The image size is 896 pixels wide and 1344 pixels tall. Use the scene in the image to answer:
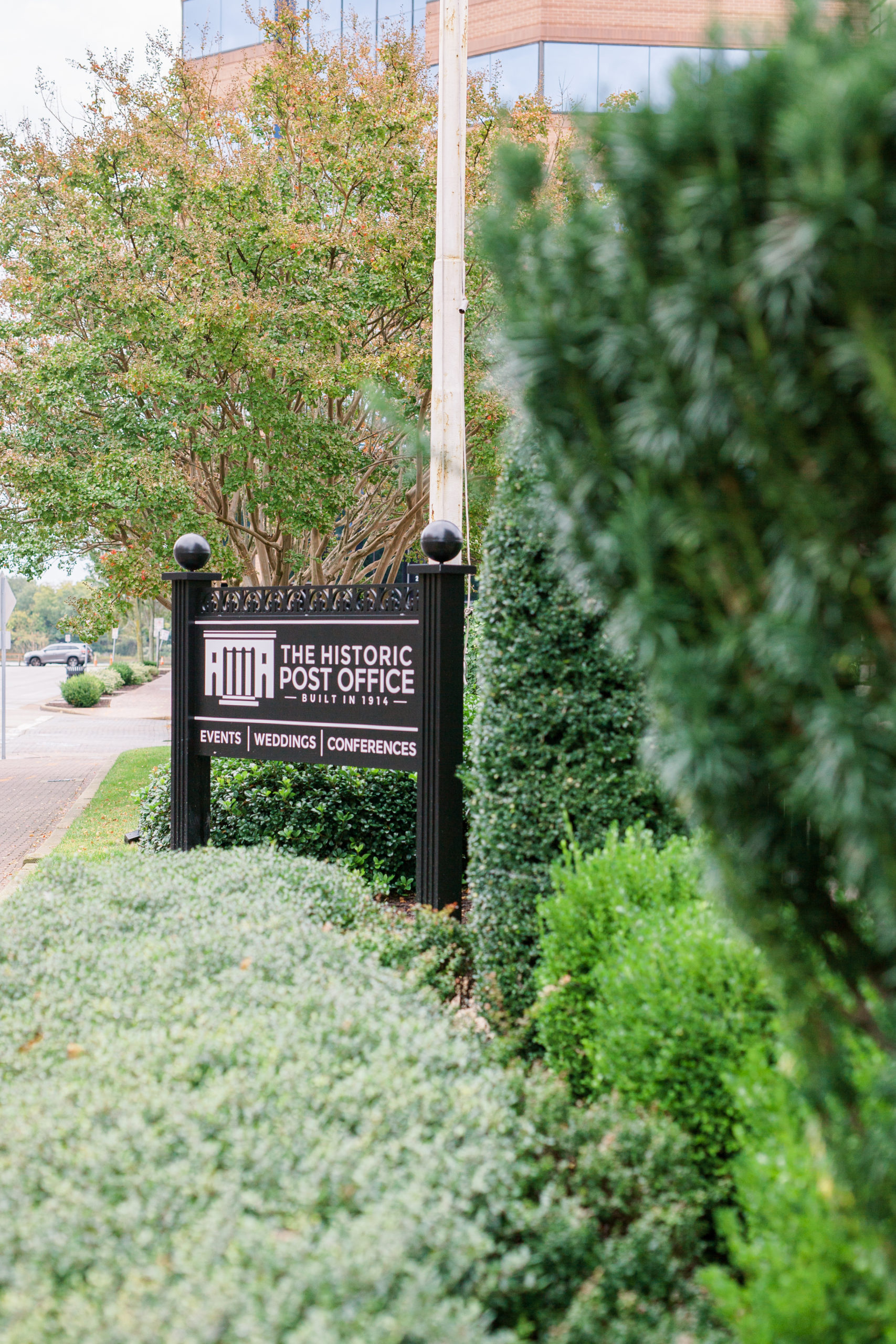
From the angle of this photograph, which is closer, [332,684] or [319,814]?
[332,684]

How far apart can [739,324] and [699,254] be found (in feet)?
0.37

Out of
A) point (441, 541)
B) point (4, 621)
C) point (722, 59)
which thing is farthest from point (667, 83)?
point (4, 621)

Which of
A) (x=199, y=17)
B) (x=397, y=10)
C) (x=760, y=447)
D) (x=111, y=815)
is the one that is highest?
(x=199, y=17)

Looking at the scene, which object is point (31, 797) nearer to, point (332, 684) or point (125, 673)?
point (332, 684)

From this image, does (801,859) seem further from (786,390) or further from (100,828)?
(100,828)

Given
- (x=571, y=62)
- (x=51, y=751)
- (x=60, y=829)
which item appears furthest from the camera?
(x=571, y=62)

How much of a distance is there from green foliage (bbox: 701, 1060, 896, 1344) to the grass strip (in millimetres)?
4256

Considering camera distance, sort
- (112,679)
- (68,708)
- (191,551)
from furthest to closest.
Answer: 1. (112,679)
2. (68,708)
3. (191,551)

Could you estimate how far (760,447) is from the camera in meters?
1.39

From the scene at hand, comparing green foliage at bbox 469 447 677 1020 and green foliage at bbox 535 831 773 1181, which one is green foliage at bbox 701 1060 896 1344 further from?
green foliage at bbox 469 447 677 1020

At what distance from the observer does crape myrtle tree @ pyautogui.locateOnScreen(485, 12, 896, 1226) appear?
1.28 meters

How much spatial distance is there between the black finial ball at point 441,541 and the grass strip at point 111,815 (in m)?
2.53

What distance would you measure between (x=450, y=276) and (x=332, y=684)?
395 centimetres

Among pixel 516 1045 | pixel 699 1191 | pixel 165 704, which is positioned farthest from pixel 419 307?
pixel 165 704
